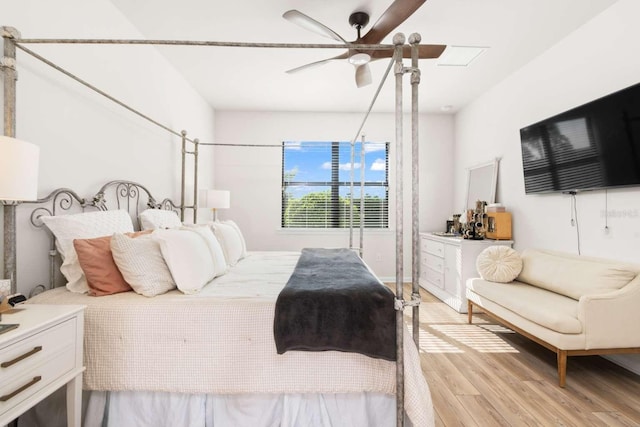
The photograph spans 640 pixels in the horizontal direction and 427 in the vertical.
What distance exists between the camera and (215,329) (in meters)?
1.57

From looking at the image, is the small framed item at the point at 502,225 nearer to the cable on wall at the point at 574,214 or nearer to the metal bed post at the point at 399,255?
the cable on wall at the point at 574,214

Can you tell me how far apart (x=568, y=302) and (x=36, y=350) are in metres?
3.17

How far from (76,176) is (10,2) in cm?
95

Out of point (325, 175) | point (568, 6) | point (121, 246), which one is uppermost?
point (568, 6)

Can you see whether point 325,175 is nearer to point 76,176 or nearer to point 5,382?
point 76,176

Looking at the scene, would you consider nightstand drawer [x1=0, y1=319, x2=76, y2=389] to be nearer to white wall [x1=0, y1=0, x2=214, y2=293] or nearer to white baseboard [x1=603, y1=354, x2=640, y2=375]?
white wall [x1=0, y1=0, x2=214, y2=293]

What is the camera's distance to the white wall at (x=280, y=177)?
4.98 m

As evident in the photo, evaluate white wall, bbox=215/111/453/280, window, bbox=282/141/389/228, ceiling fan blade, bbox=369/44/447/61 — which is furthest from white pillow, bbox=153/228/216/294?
window, bbox=282/141/389/228

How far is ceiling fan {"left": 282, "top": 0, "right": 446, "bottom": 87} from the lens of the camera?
195 centimetres

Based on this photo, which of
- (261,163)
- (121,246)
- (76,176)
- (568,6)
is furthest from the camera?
(261,163)

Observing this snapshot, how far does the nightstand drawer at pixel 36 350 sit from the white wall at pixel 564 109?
344cm

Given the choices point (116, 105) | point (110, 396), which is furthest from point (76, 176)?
point (110, 396)

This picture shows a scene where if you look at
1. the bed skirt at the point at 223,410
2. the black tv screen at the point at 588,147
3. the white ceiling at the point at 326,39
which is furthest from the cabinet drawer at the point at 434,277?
the bed skirt at the point at 223,410

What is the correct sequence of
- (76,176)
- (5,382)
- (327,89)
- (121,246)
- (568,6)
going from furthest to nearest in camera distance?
1. (327,89)
2. (568,6)
3. (76,176)
4. (121,246)
5. (5,382)
